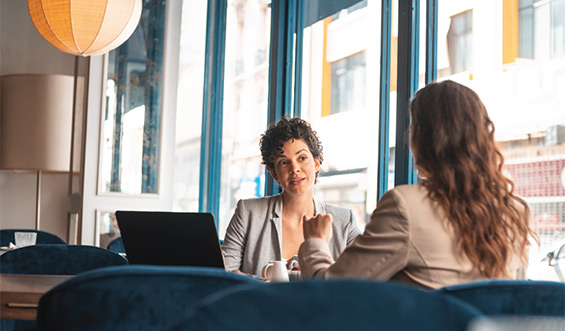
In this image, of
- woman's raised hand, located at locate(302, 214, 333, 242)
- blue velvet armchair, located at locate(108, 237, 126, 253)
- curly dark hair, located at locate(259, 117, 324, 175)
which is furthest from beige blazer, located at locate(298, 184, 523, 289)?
blue velvet armchair, located at locate(108, 237, 126, 253)

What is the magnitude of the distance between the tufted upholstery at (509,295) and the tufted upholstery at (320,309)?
381 mm

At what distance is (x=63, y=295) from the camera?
1031 millimetres

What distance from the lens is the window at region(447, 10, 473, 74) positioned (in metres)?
2.60

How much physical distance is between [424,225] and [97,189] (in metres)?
3.84

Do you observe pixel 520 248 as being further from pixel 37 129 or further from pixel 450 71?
pixel 37 129

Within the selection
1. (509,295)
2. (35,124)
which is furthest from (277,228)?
(35,124)

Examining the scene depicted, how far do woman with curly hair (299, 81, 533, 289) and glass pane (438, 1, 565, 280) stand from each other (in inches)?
28.1

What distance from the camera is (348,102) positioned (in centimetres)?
345

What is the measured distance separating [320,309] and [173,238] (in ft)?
3.85

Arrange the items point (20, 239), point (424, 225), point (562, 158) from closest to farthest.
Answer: point (424, 225)
point (562, 158)
point (20, 239)

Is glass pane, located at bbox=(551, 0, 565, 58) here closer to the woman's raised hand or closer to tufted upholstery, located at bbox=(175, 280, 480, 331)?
the woman's raised hand

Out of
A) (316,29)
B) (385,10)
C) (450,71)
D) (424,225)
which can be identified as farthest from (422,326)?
(316,29)

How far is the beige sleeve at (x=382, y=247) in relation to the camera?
1.40 m

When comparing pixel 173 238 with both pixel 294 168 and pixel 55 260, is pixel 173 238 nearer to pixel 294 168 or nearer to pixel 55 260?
pixel 55 260
